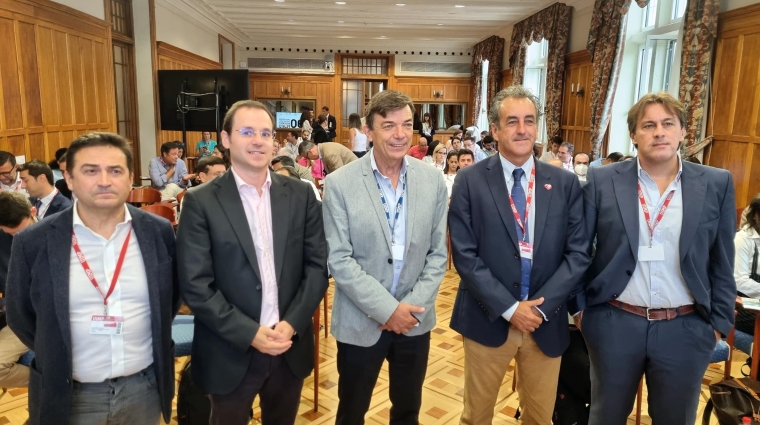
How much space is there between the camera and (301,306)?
1.90 metres

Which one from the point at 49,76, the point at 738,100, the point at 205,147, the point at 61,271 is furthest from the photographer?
the point at 205,147

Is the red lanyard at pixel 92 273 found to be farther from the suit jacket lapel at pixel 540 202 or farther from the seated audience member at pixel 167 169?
the seated audience member at pixel 167 169

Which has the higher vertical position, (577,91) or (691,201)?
(577,91)

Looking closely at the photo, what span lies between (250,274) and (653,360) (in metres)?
1.59

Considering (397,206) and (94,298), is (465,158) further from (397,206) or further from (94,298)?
(94,298)

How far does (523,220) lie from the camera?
2.14 meters

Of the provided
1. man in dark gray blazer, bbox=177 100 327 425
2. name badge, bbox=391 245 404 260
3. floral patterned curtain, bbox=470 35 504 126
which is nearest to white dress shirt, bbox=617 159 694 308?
name badge, bbox=391 245 404 260

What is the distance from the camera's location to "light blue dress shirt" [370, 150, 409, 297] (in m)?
2.10

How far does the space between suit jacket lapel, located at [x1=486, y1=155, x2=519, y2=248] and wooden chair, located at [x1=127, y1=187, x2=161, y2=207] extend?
13.9 ft

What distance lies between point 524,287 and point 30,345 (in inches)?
73.2

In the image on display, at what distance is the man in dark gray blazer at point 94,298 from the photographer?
165 cm

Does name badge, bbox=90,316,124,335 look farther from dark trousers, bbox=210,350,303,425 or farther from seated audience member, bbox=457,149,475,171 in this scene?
seated audience member, bbox=457,149,475,171

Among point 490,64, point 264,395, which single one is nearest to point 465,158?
point 264,395

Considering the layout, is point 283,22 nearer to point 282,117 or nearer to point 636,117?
point 282,117
